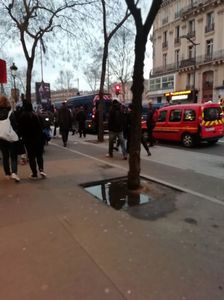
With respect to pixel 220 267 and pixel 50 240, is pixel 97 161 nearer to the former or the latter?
pixel 50 240

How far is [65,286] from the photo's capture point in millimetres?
3029

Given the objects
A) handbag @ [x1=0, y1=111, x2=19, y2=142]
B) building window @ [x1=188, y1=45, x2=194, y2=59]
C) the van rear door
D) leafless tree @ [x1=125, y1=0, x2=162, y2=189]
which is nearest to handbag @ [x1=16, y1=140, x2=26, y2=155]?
handbag @ [x1=0, y1=111, x2=19, y2=142]

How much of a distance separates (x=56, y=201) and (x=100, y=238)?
5.51 ft

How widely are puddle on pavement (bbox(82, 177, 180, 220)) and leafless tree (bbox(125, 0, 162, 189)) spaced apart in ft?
1.04

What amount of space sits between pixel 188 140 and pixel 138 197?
8.25m

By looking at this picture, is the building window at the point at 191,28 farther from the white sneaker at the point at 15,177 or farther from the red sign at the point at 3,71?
the white sneaker at the point at 15,177

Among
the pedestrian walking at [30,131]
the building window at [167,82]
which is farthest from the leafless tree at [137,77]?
the building window at [167,82]

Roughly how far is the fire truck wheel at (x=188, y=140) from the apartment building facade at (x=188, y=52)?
79.4 ft

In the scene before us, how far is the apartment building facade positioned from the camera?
4225cm

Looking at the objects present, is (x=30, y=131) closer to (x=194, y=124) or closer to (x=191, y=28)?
(x=194, y=124)

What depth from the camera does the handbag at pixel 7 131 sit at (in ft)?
21.6

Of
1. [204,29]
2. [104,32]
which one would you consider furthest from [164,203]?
[204,29]

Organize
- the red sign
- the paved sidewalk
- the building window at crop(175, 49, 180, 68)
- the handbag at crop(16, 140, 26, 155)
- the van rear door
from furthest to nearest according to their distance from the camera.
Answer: the building window at crop(175, 49, 180, 68), the van rear door, the red sign, the handbag at crop(16, 140, 26, 155), the paved sidewalk

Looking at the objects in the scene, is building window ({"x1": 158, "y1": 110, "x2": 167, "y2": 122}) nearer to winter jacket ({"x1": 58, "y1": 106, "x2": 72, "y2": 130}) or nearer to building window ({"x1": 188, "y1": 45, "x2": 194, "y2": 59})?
winter jacket ({"x1": 58, "y1": 106, "x2": 72, "y2": 130})
